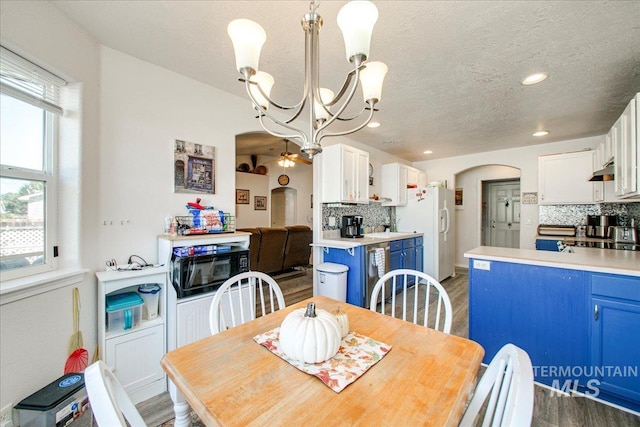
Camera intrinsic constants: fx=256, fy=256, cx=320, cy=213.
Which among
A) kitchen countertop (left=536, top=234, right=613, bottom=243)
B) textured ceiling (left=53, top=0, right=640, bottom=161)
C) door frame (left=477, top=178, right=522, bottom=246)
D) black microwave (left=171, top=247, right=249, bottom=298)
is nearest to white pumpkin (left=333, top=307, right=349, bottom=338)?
black microwave (left=171, top=247, right=249, bottom=298)

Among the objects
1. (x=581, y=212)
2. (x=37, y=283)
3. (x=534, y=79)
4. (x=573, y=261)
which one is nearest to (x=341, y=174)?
(x=534, y=79)

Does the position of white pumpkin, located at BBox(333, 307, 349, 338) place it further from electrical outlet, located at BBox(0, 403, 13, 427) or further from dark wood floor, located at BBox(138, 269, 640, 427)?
electrical outlet, located at BBox(0, 403, 13, 427)

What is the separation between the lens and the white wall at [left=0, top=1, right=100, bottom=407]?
1.34 m

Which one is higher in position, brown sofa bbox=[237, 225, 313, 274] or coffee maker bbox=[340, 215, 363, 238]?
coffee maker bbox=[340, 215, 363, 238]

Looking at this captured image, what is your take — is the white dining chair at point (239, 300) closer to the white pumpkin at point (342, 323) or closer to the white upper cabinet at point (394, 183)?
the white pumpkin at point (342, 323)

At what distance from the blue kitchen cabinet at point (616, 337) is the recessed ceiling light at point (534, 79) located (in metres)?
1.70

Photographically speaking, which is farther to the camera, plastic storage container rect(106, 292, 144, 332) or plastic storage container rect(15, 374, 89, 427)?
plastic storage container rect(106, 292, 144, 332)

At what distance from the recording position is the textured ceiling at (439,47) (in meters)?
1.55

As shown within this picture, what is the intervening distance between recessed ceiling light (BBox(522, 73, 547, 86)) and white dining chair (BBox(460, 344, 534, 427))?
8.28 ft

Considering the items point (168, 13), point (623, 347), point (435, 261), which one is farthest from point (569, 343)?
point (168, 13)

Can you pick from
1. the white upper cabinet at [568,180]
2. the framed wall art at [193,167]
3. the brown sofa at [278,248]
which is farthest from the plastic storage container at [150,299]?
the white upper cabinet at [568,180]

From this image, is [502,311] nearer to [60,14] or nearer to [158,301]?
[158,301]

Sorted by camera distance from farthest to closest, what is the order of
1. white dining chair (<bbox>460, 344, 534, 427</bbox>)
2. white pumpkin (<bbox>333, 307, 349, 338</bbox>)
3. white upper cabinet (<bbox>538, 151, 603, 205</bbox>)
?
1. white upper cabinet (<bbox>538, 151, 603, 205</bbox>)
2. white pumpkin (<bbox>333, 307, 349, 338</bbox>)
3. white dining chair (<bbox>460, 344, 534, 427</bbox>)

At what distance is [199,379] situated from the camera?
2.91 ft
